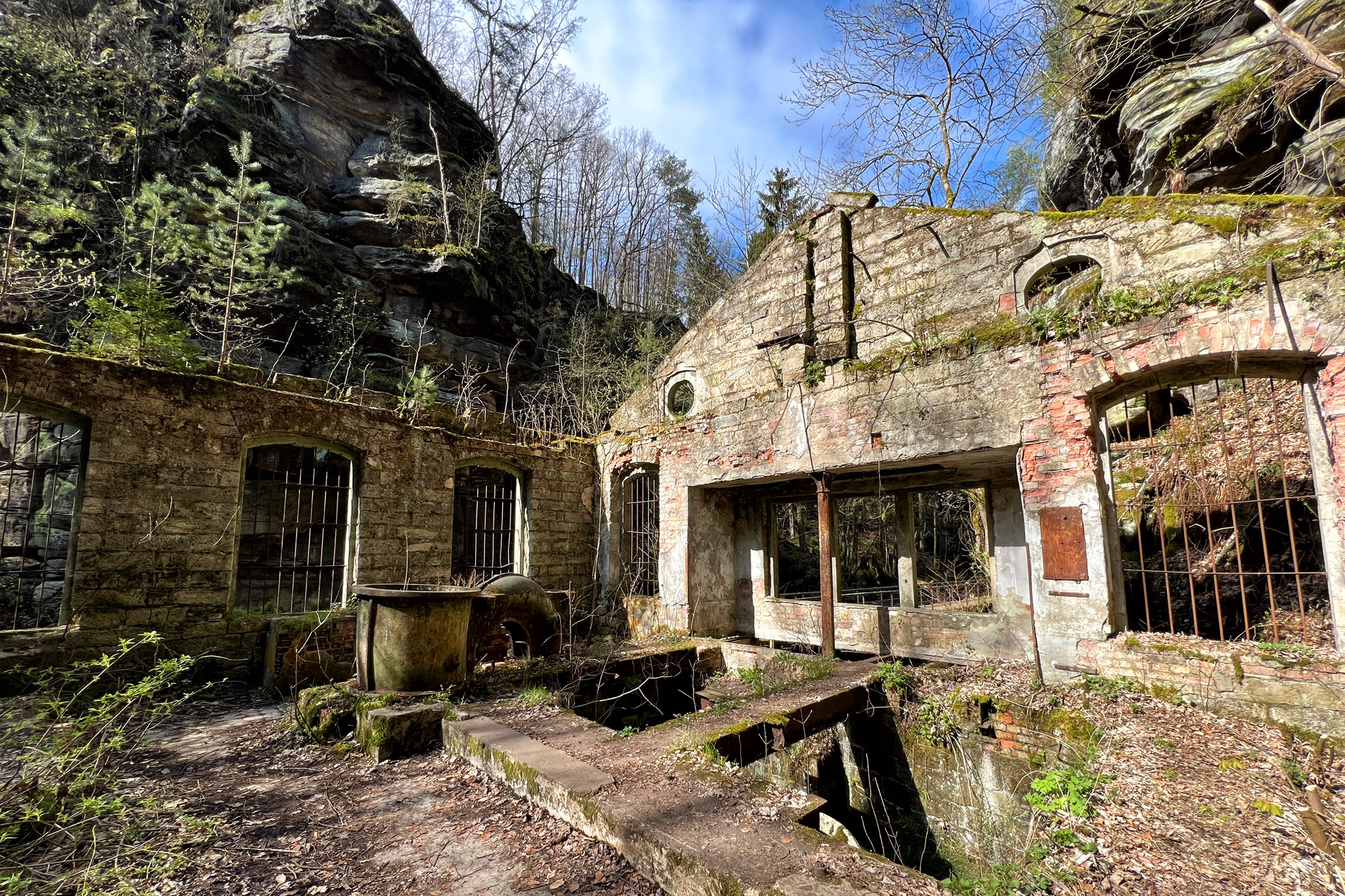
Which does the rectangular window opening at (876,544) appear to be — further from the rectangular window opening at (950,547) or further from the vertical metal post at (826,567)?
the vertical metal post at (826,567)

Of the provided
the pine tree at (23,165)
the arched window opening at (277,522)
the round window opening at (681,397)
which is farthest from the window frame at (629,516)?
the pine tree at (23,165)

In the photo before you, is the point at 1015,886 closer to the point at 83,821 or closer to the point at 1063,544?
the point at 1063,544

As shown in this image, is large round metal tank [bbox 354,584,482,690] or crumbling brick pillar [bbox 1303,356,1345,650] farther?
large round metal tank [bbox 354,584,482,690]

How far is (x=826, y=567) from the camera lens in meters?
7.87

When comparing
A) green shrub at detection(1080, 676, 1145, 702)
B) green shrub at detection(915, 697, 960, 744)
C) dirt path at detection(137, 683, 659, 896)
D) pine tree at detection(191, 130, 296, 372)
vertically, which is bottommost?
green shrub at detection(915, 697, 960, 744)

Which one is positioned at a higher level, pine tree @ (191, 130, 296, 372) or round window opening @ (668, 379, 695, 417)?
pine tree @ (191, 130, 296, 372)

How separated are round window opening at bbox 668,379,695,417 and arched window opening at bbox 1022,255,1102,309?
5273 mm

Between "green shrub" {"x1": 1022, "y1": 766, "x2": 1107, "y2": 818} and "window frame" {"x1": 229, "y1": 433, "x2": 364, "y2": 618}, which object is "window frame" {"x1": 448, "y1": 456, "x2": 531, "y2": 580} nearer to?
"window frame" {"x1": 229, "y1": 433, "x2": 364, "y2": 618}

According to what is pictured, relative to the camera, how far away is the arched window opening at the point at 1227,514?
22.0 ft

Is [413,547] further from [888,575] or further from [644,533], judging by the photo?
[888,575]

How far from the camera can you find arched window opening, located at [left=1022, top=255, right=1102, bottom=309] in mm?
6133

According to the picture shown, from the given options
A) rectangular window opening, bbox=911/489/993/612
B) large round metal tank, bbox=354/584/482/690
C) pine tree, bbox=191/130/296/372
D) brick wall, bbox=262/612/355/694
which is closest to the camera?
large round metal tank, bbox=354/584/482/690

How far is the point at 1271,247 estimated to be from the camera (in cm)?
500

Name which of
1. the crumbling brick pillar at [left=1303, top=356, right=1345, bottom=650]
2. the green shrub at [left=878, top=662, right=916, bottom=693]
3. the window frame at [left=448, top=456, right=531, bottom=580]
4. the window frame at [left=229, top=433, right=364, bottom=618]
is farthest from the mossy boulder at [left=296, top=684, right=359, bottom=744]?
the crumbling brick pillar at [left=1303, top=356, right=1345, bottom=650]
